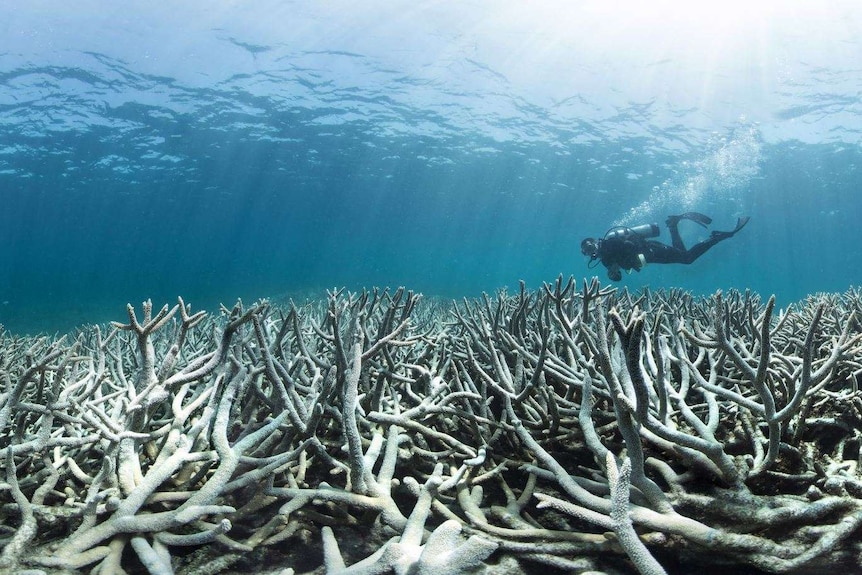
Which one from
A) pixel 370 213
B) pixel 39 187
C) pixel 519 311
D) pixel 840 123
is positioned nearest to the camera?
pixel 519 311

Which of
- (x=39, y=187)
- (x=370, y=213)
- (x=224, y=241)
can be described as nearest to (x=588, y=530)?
(x=39, y=187)

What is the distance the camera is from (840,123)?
27.5m

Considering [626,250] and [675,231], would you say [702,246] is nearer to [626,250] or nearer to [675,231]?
[675,231]

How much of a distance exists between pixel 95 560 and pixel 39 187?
5132cm

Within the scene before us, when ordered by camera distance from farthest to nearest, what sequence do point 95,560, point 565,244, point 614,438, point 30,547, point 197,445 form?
point 565,244
point 614,438
point 197,445
point 30,547
point 95,560

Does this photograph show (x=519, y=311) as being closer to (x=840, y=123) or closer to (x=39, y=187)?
(x=840, y=123)

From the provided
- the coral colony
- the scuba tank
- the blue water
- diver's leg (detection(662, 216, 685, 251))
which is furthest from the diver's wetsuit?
the coral colony

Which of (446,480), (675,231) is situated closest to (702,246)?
(675,231)

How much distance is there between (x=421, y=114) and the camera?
29.3 m

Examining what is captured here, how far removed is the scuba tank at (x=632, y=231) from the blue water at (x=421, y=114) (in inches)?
247

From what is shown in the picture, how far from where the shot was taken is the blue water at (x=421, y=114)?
2027 cm

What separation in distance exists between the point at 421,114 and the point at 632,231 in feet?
68.0

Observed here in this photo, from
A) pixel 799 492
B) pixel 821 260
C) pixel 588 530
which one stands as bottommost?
pixel 588 530

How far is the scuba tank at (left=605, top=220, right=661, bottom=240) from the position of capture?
1156 centimetres
